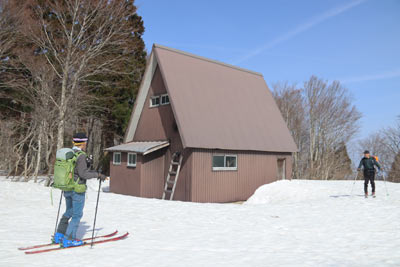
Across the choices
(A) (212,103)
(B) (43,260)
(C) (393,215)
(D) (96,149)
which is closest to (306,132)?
(D) (96,149)

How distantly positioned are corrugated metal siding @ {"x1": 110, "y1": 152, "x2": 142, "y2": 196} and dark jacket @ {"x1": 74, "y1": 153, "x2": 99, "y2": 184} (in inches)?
367

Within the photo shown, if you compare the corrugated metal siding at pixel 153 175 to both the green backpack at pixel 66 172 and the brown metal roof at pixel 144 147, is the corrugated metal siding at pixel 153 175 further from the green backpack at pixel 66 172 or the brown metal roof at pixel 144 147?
the green backpack at pixel 66 172

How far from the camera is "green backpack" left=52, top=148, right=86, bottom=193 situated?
20.4 feet

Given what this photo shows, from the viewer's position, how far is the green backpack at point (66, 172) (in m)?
6.21

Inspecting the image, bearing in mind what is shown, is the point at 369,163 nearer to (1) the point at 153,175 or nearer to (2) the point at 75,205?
(1) the point at 153,175

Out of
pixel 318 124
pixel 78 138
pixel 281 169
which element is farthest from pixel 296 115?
pixel 78 138

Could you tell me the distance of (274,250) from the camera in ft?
21.3

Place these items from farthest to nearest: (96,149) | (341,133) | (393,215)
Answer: (341,133), (96,149), (393,215)

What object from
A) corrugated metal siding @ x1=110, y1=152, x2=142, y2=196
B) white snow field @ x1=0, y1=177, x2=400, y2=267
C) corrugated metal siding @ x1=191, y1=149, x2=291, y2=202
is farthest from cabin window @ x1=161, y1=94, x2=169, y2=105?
white snow field @ x1=0, y1=177, x2=400, y2=267

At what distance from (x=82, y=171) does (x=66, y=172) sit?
0.28 metres

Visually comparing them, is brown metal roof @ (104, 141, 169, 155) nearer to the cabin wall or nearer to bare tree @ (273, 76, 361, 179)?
the cabin wall

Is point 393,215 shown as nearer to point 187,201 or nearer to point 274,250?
point 274,250

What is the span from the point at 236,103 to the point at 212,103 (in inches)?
69.5

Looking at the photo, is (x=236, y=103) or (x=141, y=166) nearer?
(x=141, y=166)
